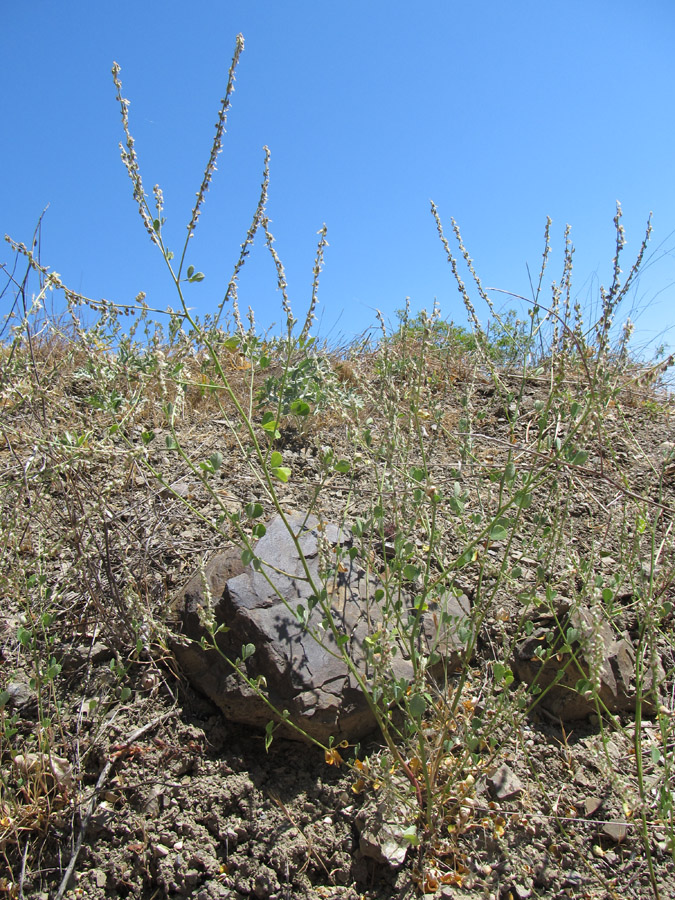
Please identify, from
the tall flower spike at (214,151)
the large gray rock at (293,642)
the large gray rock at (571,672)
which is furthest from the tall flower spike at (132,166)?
the large gray rock at (571,672)

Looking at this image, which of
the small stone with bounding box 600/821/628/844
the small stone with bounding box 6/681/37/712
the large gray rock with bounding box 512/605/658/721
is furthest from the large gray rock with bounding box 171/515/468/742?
the small stone with bounding box 600/821/628/844

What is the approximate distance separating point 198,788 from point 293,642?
538 mm

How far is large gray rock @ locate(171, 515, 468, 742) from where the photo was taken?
6.57 feet

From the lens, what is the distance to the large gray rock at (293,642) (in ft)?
6.57

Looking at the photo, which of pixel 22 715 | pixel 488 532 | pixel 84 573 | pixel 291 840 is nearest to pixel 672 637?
pixel 488 532

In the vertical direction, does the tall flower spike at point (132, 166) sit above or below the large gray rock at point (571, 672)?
above

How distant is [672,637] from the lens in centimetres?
229

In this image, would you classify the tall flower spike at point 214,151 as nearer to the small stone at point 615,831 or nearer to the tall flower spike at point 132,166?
the tall flower spike at point 132,166

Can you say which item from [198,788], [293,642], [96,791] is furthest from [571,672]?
[96,791]

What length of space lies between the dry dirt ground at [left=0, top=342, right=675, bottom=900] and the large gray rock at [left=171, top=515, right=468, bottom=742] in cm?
11

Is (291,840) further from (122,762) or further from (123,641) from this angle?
(123,641)

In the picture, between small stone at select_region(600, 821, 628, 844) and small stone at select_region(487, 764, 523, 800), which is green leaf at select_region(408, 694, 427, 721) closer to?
small stone at select_region(487, 764, 523, 800)

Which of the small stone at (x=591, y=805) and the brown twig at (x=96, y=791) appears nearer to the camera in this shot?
the brown twig at (x=96, y=791)

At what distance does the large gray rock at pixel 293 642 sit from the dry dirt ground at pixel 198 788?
113 mm
